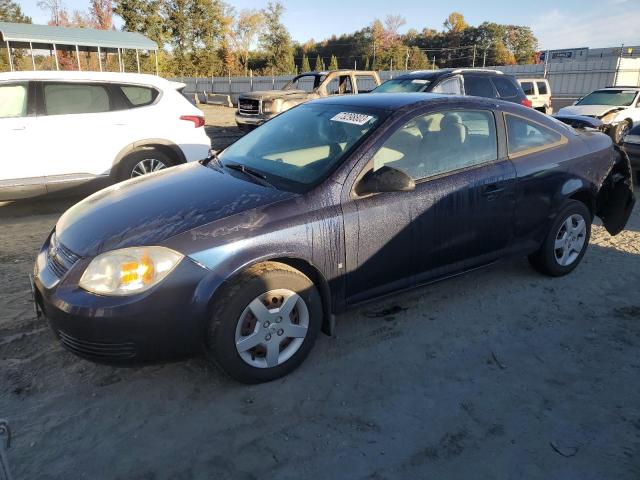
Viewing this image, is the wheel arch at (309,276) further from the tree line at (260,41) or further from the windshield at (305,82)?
the tree line at (260,41)

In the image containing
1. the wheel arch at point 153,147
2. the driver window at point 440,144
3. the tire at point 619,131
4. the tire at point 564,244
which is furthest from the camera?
the tire at point 619,131

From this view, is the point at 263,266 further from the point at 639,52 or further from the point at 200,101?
the point at 639,52

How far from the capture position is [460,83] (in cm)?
950

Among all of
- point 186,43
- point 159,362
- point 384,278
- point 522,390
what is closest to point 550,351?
point 522,390

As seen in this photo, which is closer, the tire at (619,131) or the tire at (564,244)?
the tire at (564,244)

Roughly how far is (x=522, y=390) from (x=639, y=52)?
44.3 meters

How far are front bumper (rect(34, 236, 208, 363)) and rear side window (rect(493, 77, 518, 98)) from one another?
30.4ft

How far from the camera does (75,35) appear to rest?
21328 millimetres

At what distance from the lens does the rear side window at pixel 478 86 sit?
969 cm

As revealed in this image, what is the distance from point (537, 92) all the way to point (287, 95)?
725 cm

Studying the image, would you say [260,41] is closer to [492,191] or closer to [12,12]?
[12,12]

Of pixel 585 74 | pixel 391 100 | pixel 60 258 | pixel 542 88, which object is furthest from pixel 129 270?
pixel 585 74

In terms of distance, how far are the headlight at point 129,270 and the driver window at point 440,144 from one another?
1.46 metres

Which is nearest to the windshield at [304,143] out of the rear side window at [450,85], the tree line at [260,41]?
A: the rear side window at [450,85]
